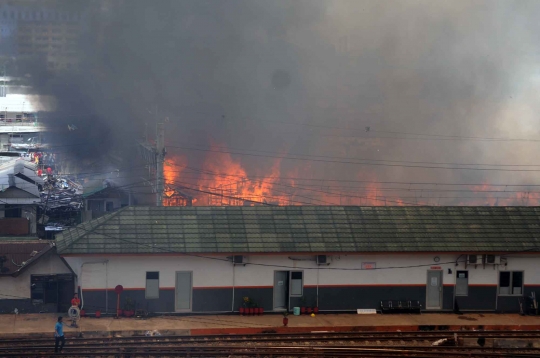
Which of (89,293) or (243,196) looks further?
(243,196)

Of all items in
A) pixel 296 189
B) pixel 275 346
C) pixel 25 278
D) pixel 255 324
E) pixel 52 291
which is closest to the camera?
pixel 275 346

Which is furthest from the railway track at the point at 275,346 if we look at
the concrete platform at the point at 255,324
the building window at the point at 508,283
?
the building window at the point at 508,283

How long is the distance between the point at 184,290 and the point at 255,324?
6.11 feet

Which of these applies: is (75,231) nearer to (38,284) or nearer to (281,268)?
(38,284)

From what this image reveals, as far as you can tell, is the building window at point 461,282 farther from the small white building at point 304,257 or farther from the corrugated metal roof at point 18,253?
the corrugated metal roof at point 18,253

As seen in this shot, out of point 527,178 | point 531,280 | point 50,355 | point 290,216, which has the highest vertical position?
point 527,178

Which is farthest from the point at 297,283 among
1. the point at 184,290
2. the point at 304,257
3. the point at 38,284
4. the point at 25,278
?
the point at 25,278

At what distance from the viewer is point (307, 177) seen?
122 feet

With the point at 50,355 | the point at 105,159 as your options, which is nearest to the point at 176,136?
the point at 105,159

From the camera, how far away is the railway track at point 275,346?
11938mm

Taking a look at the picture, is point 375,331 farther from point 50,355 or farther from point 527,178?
point 527,178

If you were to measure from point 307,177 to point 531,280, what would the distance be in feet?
71.0

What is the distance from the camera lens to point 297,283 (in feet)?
50.0

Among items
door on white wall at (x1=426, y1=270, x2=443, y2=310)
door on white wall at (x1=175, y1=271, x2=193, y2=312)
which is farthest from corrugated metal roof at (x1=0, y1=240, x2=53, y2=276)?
door on white wall at (x1=426, y1=270, x2=443, y2=310)
